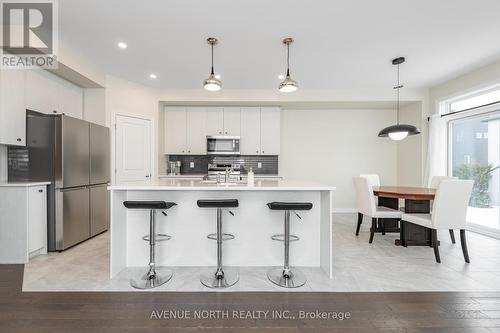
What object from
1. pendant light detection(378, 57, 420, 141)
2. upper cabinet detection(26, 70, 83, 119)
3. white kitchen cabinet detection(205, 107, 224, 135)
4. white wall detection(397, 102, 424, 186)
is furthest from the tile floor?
white kitchen cabinet detection(205, 107, 224, 135)

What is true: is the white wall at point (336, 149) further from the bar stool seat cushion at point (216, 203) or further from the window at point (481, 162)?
the bar stool seat cushion at point (216, 203)

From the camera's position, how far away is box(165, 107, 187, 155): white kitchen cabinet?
5.23m

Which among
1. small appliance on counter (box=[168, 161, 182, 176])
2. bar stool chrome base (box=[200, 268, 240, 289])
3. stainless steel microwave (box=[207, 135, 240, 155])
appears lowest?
bar stool chrome base (box=[200, 268, 240, 289])

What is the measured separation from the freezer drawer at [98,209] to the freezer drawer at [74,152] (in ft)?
0.83

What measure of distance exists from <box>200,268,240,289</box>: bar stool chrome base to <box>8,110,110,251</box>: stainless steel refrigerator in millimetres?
2029

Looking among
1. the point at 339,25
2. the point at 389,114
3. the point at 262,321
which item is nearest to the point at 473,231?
the point at 389,114

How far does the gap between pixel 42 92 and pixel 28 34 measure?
0.78 m

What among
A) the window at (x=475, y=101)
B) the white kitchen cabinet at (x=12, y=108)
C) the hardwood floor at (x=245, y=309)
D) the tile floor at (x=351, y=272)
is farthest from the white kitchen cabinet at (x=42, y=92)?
the window at (x=475, y=101)

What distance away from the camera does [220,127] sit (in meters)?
5.22

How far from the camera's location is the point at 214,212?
2.64m

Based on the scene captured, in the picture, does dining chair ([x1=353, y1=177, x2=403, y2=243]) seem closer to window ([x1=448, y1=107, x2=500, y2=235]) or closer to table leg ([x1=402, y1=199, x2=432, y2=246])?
table leg ([x1=402, y1=199, x2=432, y2=246])

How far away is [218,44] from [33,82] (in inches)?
95.6

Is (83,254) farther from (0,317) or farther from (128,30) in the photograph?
(128,30)

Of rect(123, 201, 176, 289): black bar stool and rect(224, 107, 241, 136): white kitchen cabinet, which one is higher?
rect(224, 107, 241, 136): white kitchen cabinet
